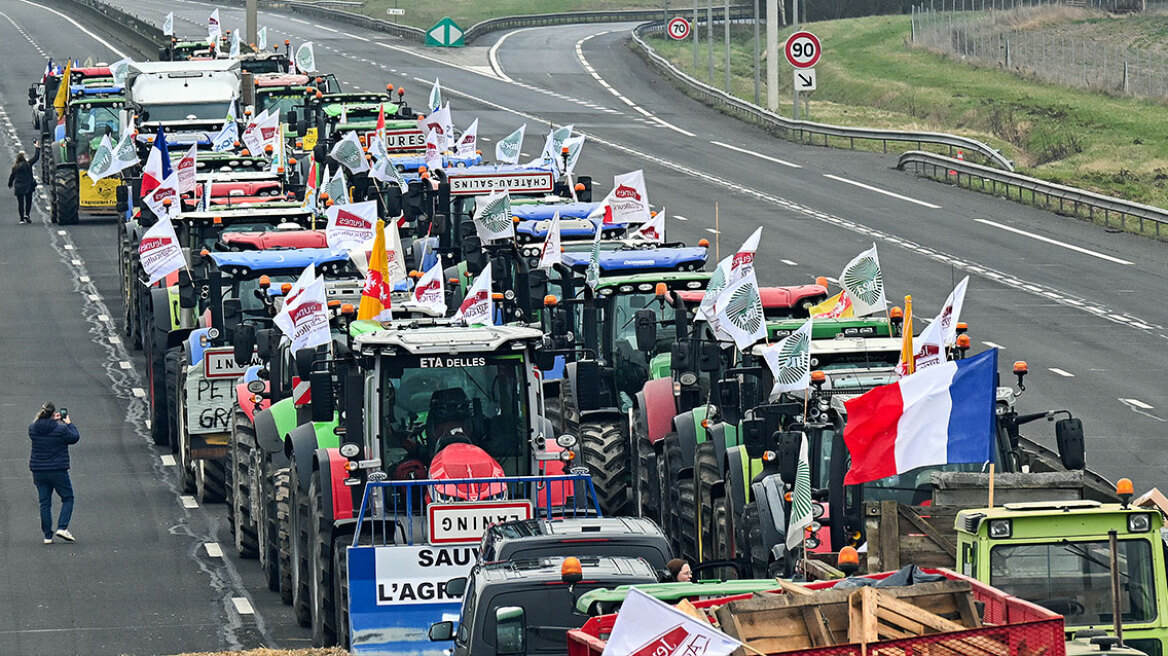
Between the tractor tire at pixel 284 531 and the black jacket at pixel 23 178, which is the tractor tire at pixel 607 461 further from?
the black jacket at pixel 23 178

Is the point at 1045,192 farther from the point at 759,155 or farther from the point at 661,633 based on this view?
the point at 661,633

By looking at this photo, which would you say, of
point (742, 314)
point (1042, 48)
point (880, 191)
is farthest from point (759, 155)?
point (742, 314)

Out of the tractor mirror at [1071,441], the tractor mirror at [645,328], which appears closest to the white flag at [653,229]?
the tractor mirror at [645,328]

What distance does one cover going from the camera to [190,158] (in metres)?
31.2

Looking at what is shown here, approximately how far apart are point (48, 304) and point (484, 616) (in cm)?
2626

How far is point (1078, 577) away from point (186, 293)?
15.0 metres

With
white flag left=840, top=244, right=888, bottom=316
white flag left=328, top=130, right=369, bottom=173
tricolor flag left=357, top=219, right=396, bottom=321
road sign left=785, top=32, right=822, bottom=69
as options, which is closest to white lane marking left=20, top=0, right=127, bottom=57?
road sign left=785, top=32, right=822, bottom=69

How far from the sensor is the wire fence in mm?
67812

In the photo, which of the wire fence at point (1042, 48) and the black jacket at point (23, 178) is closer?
the black jacket at point (23, 178)

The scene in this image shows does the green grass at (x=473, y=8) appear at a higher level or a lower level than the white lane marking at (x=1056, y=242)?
higher

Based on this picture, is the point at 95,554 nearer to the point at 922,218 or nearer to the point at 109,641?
the point at 109,641

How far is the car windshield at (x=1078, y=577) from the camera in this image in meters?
12.5

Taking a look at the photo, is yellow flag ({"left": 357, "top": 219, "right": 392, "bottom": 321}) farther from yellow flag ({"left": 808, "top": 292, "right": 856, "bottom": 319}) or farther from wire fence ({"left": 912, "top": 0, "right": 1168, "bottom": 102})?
wire fence ({"left": 912, "top": 0, "right": 1168, "bottom": 102})

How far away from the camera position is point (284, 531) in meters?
19.1
